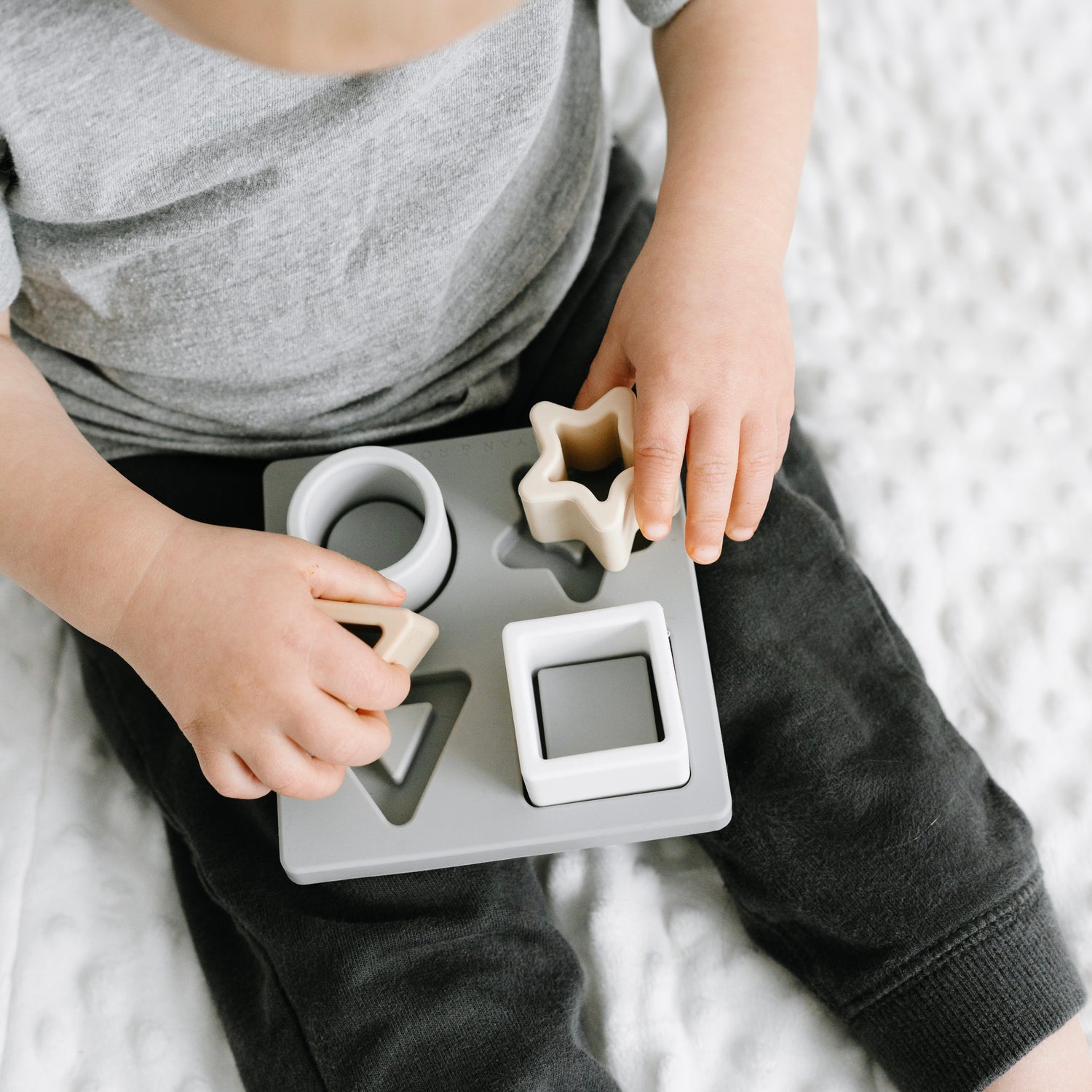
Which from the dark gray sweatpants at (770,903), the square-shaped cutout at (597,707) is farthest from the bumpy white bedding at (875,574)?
the square-shaped cutout at (597,707)

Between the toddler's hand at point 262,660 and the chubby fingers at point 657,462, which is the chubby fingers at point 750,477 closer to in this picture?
the chubby fingers at point 657,462

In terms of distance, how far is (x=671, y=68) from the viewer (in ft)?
1.63

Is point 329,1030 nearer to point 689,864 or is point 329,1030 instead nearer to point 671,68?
point 689,864

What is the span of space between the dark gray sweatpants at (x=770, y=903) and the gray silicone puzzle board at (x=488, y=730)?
0.16 ft

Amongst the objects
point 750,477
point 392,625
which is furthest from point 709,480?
point 392,625

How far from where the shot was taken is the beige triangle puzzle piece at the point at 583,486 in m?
0.38

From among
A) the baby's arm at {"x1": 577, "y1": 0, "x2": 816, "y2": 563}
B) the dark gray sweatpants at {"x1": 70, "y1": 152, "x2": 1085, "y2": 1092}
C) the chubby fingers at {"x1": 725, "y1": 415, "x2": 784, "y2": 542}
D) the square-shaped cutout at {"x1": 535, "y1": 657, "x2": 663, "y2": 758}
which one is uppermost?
the baby's arm at {"x1": 577, "y1": 0, "x2": 816, "y2": 563}

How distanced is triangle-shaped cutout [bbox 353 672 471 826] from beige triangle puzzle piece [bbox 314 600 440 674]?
0.08ft

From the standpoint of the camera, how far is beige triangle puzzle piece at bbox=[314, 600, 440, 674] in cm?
37

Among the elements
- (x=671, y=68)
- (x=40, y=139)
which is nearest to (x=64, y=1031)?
(x=40, y=139)

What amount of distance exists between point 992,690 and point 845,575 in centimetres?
9

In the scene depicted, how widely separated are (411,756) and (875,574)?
0.25 meters

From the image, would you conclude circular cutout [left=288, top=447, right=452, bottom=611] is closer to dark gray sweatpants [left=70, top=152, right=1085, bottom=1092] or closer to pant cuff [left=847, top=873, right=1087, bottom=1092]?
dark gray sweatpants [left=70, top=152, right=1085, bottom=1092]

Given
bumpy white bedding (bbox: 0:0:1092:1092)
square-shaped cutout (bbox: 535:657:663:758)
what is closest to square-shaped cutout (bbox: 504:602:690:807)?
square-shaped cutout (bbox: 535:657:663:758)
